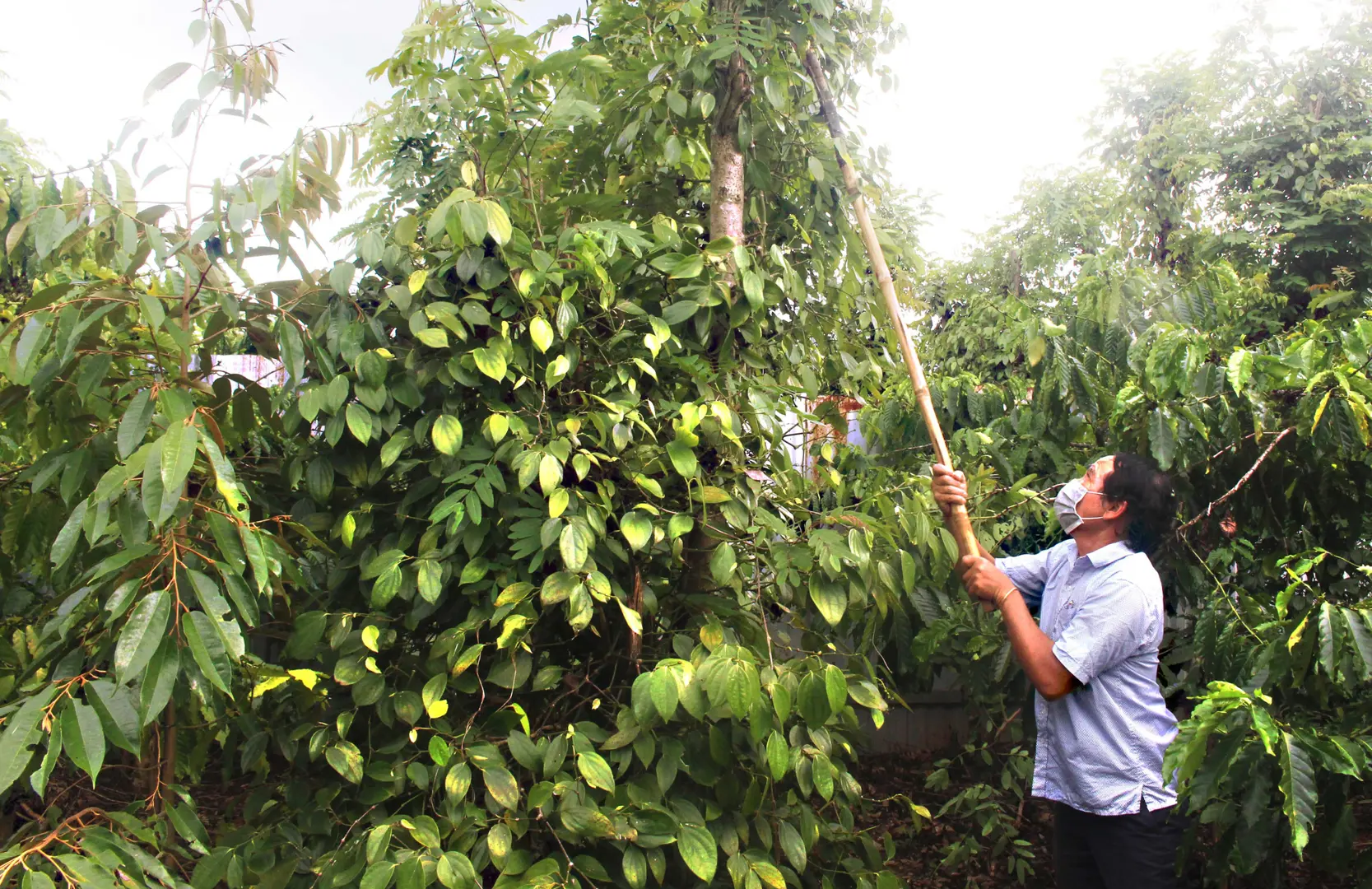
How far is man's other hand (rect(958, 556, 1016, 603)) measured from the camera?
1.93 m

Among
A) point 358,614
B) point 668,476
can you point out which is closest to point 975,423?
point 668,476

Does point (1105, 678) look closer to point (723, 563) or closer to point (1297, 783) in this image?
point (1297, 783)

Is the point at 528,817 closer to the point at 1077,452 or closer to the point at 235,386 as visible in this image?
the point at 235,386

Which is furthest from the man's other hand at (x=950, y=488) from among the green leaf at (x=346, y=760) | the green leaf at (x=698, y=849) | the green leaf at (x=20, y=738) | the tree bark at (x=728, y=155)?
the green leaf at (x=20, y=738)

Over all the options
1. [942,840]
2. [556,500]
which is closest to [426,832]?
[556,500]

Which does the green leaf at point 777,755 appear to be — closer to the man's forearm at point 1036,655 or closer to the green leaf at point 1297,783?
the man's forearm at point 1036,655

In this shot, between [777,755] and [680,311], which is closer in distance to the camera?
[777,755]

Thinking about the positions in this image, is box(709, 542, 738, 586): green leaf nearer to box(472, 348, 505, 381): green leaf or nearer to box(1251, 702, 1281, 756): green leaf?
box(472, 348, 505, 381): green leaf

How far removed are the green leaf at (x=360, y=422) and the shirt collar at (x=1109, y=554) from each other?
1.44m

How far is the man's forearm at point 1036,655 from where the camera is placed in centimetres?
180

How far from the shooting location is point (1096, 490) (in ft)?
6.51

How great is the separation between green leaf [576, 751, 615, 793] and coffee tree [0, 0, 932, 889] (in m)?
0.01

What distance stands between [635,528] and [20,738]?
99 centimetres

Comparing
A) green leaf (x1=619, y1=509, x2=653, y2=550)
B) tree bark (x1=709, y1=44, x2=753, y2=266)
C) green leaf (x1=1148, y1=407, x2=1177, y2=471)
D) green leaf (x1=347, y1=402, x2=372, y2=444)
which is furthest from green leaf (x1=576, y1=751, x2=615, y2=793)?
green leaf (x1=1148, y1=407, x2=1177, y2=471)
